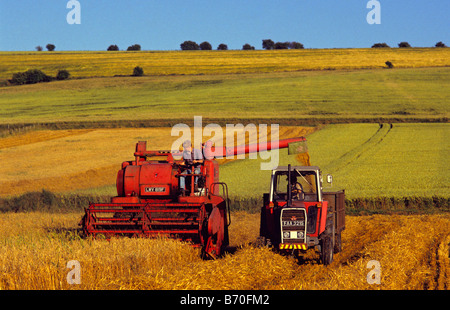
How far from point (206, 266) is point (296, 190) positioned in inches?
136

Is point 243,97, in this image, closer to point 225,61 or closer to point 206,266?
point 225,61

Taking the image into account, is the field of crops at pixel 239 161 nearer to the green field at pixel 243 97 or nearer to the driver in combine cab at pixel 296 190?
the green field at pixel 243 97

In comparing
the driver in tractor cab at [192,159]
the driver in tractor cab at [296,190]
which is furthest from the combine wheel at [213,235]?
the driver in tractor cab at [296,190]

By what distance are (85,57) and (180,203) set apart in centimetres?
7102

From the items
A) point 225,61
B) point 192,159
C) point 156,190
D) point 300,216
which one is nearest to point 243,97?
point 225,61

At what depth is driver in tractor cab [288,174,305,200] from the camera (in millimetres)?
13375

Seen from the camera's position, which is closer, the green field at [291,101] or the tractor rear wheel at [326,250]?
the tractor rear wheel at [326,250]

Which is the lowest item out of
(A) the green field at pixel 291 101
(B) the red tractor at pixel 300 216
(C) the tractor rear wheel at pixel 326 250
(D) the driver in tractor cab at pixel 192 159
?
(C) the tractor rear wheel at pixel 326 250

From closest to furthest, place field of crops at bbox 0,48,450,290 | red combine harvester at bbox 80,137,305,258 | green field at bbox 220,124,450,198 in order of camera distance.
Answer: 1. field of crops at bbox 0,48,450,290
2. red combine harvester at bbox 80,137,305,258
3. green field at bbox 220,124,450,198

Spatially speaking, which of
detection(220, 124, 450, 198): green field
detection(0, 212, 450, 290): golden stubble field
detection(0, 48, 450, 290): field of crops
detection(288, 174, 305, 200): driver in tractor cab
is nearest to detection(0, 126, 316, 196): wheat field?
detection(0, 48, 450, 290): field of crops

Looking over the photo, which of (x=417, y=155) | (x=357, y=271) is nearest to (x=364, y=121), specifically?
(x=417, y=155)

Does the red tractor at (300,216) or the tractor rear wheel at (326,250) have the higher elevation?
the red tractor at (300,216)

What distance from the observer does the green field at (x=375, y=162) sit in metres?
22.8

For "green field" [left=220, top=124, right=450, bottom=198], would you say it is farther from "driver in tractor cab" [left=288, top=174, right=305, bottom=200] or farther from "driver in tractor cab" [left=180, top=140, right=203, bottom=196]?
"driver in tractor cab" [left=288, top=174, right=305, bottom=200]
